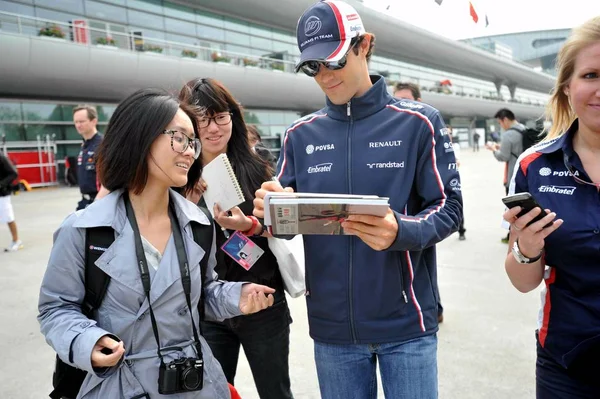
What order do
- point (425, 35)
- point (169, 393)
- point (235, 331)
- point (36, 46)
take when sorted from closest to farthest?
point (169, 393) → point (235, 331) → point (36, 46) → point (425, 35)

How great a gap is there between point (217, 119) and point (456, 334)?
293cm

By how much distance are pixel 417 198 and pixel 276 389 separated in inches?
48.9

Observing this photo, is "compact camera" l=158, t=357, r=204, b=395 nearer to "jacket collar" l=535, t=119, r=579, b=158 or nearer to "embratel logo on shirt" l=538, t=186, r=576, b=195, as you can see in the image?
"embratel logo on shirt" l=538, t=186, r=576, b=195

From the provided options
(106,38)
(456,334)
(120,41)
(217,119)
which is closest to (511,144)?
(456,334)

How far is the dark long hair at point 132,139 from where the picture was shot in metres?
1.61

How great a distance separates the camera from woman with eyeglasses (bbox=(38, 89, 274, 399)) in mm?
1479

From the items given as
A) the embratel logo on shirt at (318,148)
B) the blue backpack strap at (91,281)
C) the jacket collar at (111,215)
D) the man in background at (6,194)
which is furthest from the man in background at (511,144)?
the man in background at (6,194)

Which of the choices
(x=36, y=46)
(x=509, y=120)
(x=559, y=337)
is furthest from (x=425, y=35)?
(x=559, y=337)

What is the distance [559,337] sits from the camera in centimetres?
153

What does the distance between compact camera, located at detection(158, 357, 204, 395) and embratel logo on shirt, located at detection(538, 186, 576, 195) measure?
133cm

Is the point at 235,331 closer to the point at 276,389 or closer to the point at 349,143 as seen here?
the point at 276,389

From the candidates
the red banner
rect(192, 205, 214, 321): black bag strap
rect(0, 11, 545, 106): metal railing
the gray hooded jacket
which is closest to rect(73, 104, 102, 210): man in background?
rect(192, 205, 214, 321): black bag strap

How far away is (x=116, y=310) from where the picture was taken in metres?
1.52

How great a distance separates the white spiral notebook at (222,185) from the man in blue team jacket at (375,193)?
0.37 metres
